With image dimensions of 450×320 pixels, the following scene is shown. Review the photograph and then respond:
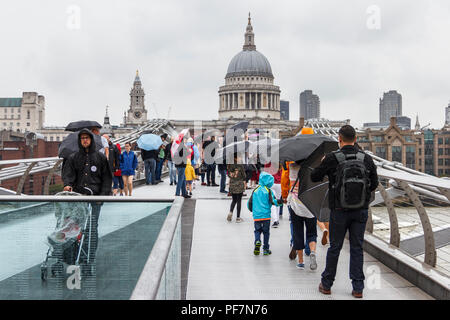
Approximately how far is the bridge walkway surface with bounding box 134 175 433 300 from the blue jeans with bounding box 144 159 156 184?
721cm

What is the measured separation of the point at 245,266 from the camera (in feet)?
20.9

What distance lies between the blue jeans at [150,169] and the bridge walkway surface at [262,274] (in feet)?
23.6

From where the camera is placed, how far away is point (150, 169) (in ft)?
52.2

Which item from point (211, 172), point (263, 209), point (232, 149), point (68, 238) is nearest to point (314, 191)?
point (263, 209)

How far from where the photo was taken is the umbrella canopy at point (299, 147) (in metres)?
6.29

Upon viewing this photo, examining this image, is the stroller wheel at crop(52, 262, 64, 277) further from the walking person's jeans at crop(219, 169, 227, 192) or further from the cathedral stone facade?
the cathedral stone facade

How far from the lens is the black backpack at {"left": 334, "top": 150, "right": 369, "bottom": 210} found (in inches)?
194

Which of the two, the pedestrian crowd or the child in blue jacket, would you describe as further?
the child in blue jacket

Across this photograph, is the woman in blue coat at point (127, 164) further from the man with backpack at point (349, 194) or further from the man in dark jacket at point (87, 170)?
the man with backpack at point (349, 194)

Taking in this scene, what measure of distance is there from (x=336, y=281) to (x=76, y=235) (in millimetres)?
2635

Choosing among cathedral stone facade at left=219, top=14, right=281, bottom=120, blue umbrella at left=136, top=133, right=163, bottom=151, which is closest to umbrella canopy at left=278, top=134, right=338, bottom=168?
blue umbrella at left=136, top=133, right=163, bottom=151

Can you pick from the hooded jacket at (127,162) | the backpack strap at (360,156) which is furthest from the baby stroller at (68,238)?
the hooded jacket at (127,162)
